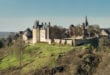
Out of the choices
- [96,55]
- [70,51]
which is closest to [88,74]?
[96,55]

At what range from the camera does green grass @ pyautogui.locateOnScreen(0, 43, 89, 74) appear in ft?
229

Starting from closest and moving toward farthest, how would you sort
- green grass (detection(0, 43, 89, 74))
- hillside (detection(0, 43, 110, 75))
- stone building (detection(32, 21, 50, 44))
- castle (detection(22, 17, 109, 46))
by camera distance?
hillside (detection(0, 43, 110, 75)) < green grass (detection(0, 43, 89, 74)) < castle (detection(22, 17, 109, 46)) < stone building (detection(32, 21, 50, 44))

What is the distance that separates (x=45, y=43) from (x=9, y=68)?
19597 mm

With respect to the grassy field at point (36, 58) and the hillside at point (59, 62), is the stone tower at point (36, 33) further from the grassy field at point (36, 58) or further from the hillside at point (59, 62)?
the hillside at point (59, 62)

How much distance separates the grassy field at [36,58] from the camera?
69.9 metres

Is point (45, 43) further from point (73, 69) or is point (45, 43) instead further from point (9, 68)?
point (73, 69)

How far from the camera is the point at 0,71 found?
7331cm

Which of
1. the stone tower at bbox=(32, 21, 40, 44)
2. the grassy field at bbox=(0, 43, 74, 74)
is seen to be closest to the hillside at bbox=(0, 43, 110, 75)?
the grassy field at bbox=(0, 43, 74, 74)

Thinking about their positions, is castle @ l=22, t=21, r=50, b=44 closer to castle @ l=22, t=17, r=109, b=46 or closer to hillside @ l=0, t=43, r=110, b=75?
castle @ l=22, t=17, r=109, b=46

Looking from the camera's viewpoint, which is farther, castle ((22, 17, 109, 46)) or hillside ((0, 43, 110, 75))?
castle ((22, 17, 109, 46))

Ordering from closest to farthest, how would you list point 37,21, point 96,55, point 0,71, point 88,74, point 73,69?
point 88,74, point 73,69, point 96,55, point 0,71, point 37,21

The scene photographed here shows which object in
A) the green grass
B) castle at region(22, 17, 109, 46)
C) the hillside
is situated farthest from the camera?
castle at region(22, 17, 109, 46)

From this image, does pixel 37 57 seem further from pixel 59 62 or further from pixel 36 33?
pixel 36 33

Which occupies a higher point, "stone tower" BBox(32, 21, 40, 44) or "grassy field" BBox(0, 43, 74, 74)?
"stone tower" BBox(32, 21, 40, 44)
